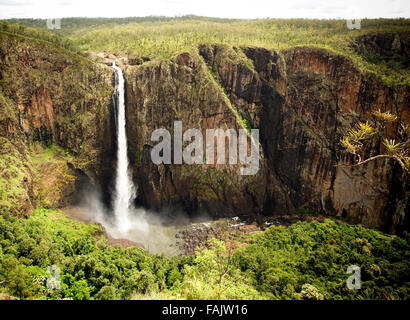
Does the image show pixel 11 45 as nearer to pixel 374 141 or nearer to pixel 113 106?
pixel 113 106

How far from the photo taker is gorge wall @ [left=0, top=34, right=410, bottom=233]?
84.7ft

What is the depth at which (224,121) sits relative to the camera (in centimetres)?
3011

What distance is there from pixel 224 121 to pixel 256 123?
3913 mm

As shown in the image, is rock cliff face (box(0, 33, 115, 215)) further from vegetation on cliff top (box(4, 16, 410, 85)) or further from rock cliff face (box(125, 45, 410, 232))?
vegetation on cliff top (box(4, 16, 410, 85))

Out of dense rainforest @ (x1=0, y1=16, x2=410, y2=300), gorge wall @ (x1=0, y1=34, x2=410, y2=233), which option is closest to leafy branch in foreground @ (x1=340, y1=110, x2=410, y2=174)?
dense rainforest @ (x1=0, y1=16, x2=410, y2=300)

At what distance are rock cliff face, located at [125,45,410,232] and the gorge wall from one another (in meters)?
0.10

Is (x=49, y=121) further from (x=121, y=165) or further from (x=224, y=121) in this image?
(x=224, y=121)

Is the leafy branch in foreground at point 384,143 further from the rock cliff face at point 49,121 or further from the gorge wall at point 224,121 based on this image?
the gorge wall at point 224,121

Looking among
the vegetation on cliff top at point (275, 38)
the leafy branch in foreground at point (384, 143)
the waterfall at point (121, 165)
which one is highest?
the vegetation on cliff top at point (275, 38)

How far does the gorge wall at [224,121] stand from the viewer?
2583 cm

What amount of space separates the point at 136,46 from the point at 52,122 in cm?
1460

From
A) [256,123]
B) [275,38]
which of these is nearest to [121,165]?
[256,123]

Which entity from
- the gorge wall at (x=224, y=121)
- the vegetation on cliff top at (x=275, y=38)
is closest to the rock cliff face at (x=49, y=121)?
the gorge wall at (x=224, y=121)

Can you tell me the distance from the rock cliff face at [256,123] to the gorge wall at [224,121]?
104 mm
